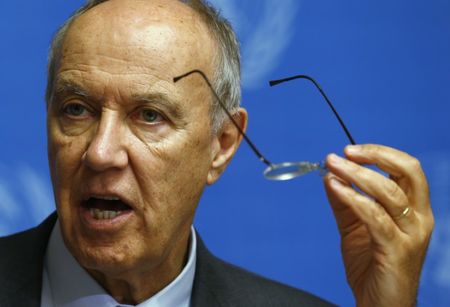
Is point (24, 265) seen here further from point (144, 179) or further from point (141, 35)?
point (141, 35)

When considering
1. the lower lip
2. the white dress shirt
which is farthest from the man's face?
the white dress shirt

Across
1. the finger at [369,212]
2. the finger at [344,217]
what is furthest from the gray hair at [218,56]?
the finger at [369,212]

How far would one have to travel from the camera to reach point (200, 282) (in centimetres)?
302

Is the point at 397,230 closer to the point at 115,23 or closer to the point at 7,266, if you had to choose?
the point at 115,23

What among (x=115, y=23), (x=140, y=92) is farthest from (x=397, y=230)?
(x=115, y=23)

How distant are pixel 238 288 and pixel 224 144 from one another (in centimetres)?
56

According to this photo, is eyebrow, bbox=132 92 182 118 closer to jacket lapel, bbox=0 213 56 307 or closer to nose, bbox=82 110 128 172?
nose, bbox=82 110 128 172

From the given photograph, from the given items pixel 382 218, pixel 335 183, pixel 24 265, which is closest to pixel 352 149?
pixel 335 183

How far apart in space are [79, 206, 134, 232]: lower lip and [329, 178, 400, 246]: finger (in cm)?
64

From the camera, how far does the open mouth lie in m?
2.59

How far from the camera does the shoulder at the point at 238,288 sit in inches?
120

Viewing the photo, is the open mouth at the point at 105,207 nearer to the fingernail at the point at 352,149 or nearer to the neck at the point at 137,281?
the neck at the point at 137,281

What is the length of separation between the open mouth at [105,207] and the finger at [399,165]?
28.2 inches

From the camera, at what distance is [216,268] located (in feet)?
10.3
